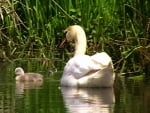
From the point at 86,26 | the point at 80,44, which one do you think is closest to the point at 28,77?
the point at 80,44

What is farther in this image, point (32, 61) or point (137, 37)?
point (32, 61)

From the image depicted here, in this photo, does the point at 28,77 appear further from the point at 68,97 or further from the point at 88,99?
the point at 88,99

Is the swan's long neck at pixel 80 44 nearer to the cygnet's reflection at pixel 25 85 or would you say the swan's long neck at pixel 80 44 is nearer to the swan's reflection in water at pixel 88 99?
the cygnet's reflection at pixel 25 85

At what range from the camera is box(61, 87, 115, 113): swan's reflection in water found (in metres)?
7.55

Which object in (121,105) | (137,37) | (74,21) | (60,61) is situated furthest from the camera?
(74,21)

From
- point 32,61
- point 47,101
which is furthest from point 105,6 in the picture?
point 47,101

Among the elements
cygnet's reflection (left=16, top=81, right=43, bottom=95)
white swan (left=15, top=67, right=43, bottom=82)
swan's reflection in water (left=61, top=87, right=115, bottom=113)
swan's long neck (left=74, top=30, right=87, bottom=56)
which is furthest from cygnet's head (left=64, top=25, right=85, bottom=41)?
swan's reflection in water (left=61, top=87, right=115, bottom=113)

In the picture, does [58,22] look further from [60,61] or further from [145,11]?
[145,11]

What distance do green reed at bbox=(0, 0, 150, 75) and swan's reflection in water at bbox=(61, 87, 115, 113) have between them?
162 cm

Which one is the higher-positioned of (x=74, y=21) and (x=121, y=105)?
(x=74, y=21)

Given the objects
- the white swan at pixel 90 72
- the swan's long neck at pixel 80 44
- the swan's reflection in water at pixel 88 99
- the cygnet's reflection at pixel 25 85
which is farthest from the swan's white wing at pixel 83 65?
the swan's long neck at pixel 80 44

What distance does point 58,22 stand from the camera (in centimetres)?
1433

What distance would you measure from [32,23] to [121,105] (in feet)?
23.3

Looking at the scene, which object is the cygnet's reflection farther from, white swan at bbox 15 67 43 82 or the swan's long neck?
the swan's long neck
